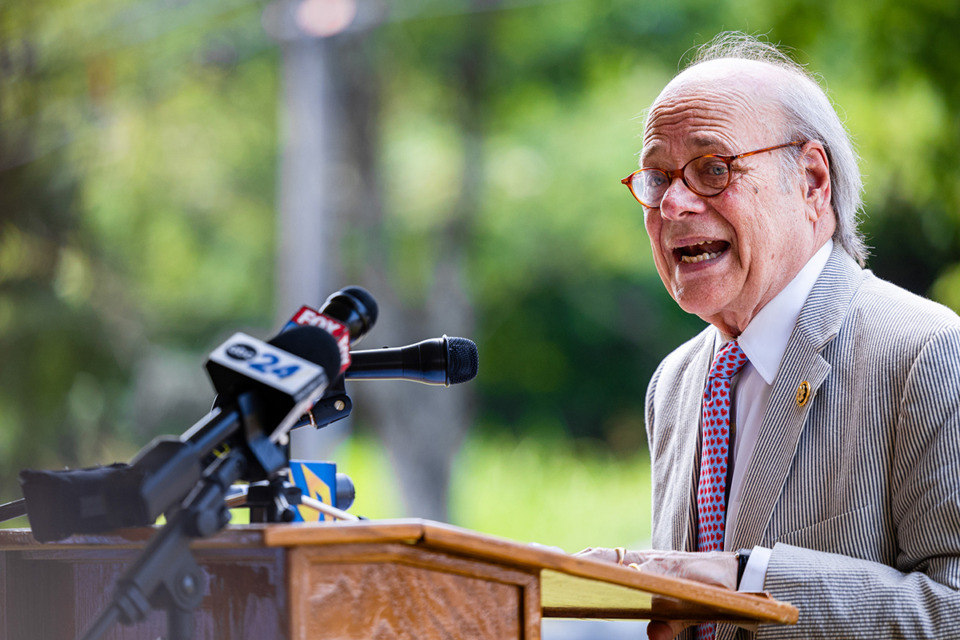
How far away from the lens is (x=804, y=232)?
7.47ft

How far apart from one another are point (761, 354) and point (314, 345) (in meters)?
1.24

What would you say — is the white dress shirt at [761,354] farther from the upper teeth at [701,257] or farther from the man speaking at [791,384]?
the upper teeth at [701,257]

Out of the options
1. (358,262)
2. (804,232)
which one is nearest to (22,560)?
(804,232)

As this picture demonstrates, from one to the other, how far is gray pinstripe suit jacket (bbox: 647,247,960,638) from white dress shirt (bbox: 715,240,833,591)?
5cm

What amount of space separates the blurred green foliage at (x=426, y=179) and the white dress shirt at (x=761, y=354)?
251 centimetres

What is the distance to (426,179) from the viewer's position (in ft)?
36.3

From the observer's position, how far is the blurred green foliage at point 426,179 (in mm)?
5203

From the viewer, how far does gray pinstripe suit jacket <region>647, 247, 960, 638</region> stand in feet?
5.69

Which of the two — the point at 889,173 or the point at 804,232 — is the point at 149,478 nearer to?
the point at 804,232

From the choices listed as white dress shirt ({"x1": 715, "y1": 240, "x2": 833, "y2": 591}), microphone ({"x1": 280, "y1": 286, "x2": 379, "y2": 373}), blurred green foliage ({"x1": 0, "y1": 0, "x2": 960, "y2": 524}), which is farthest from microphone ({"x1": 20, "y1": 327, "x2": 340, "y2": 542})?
blurred green foliage ({"x1": 0, "y1": 0, "x2": 960, "y2": 524})

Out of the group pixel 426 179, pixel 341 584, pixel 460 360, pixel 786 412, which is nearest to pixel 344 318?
pixel 460 360

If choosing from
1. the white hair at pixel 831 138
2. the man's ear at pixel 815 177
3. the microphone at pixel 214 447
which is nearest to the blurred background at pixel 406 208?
the white hair at pixel 831 138

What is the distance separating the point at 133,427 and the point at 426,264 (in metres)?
3.64

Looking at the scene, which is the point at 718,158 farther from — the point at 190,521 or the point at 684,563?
the point at 190,521
